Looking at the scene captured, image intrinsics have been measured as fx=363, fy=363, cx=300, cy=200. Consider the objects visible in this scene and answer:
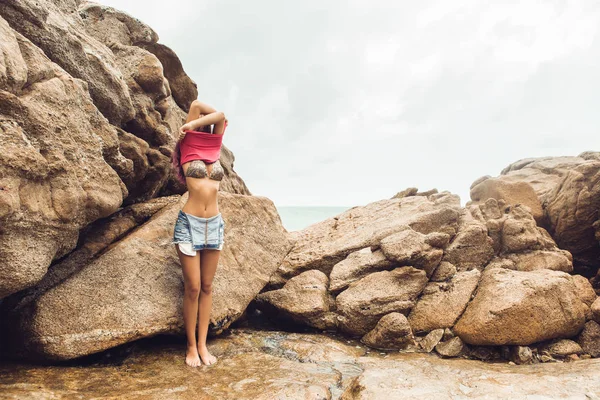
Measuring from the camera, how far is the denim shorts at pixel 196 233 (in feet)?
29.1

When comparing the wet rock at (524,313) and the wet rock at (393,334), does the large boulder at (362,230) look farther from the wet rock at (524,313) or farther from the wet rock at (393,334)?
the wet rock at (524,313)

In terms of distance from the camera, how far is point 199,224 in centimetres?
904

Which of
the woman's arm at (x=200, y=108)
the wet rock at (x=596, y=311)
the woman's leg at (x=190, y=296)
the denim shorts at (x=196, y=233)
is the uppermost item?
the woman's arm at (x=200, y=108)

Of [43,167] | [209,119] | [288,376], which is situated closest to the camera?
[43,167]

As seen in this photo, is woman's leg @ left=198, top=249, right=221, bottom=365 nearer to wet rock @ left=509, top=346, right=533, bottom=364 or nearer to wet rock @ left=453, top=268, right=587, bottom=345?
wet rock @ left=453, top=268, right=587, bottom=345

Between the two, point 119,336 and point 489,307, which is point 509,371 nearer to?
point 489,307

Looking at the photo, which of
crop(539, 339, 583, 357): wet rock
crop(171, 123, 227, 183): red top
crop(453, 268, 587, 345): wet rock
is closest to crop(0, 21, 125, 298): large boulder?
crop(171, 123, 227, 183): red top

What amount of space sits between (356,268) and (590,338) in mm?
6685

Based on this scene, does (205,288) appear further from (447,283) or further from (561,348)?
(561,348)

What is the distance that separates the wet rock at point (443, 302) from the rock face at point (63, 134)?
8938mm

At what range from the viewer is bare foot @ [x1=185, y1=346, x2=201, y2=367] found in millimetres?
8383

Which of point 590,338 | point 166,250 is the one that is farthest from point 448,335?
point 166,250

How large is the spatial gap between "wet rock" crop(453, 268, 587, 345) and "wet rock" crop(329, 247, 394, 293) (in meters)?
2.88

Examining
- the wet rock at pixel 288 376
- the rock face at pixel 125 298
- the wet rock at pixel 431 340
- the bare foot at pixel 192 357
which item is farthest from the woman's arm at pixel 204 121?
the wet rock at pixel 431 340
